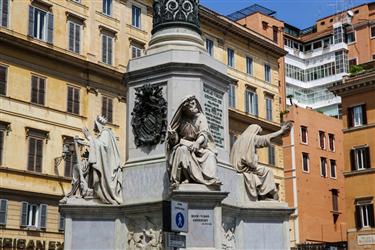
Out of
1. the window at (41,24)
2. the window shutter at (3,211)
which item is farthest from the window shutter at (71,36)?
the window shutter at (3,211)

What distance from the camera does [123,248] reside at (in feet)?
43.3

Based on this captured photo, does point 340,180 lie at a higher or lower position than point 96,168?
higher

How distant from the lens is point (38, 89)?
38.2 m

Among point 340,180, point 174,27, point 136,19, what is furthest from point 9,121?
point 340,180

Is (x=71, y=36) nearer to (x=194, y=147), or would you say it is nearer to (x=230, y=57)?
(x=230, y=57)

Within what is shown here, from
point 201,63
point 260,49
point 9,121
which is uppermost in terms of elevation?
point 260,49

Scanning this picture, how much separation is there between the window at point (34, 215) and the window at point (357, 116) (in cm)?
2283

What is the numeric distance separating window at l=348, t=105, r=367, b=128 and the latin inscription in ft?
115

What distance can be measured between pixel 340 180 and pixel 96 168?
55.3 meters

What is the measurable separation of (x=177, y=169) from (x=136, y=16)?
3423 centimetres

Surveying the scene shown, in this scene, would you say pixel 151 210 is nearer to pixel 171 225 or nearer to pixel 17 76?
pixel 171 225

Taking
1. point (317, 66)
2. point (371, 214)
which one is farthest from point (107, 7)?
point (317, 66)

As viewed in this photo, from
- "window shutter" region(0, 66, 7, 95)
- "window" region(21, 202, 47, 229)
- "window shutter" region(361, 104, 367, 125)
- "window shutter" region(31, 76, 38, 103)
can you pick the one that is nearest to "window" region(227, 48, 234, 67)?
"window shutter" region(361, 104, 367, 125)

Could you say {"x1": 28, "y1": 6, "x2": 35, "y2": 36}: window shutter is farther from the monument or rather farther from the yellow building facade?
the monument
